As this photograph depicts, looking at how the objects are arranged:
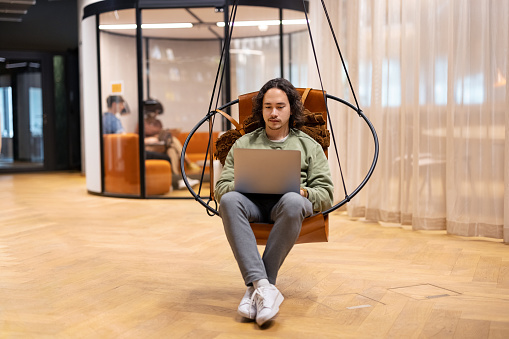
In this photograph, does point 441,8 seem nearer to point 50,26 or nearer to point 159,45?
point 159,45

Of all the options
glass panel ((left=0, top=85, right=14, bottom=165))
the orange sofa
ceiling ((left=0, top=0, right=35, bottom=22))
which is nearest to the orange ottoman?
the orange sofa

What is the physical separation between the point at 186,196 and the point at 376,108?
8.64 ft

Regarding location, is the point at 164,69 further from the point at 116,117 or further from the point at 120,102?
the point at 116,117

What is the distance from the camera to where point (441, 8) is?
4371 millimetres

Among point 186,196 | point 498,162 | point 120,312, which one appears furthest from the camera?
point 186,196

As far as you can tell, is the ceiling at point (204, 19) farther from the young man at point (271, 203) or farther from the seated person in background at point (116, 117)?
the young man at point (271, 203)

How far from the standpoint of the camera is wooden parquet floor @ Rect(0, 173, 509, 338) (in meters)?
2.40

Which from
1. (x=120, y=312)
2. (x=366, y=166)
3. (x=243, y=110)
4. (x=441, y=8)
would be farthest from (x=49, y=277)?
(x=441, y=8)

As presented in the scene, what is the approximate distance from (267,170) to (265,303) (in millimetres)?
584

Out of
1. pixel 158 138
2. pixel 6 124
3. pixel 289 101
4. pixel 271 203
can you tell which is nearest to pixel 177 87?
pixel 158 138

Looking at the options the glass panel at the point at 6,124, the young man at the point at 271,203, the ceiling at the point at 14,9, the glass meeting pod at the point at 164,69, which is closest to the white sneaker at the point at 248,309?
the young man at the point at 271,203

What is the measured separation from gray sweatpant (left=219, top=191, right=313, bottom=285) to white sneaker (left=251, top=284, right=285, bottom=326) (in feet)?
0.19

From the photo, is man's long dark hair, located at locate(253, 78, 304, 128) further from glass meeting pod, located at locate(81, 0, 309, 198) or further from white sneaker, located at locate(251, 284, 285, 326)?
glass meeting pod, located at locate(81, 0, 309, 198)

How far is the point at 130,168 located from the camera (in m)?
6.68
